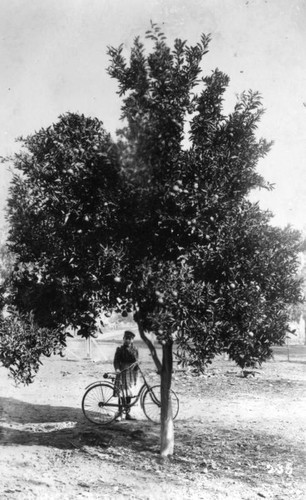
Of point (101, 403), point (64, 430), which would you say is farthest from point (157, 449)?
point (64, 430)

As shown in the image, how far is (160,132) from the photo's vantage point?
22.3 feet

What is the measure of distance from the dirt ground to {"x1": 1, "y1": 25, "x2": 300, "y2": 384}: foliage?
6.23 feet

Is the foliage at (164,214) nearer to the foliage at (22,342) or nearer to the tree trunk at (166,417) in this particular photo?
the foliage at (22,342)

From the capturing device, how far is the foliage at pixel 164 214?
6.71 metres

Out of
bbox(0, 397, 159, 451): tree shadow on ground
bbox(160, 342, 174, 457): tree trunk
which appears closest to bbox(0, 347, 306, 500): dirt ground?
bbox(0, 397, 159, 451): tree shadow on ground

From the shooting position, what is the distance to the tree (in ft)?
22.0

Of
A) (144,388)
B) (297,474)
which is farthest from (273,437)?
(144,388)

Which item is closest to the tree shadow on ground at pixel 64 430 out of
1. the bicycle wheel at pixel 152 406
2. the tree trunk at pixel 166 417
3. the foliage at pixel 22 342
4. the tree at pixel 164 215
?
the bicycle wheel at pixel 152 406

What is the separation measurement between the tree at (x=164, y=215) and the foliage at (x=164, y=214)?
19 millimetres

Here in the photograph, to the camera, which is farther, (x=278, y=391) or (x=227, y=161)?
(x=278, y=391)

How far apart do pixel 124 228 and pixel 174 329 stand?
188 centimetres

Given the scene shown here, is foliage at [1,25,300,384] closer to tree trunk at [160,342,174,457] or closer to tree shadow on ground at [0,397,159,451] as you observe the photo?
tree trunk at [160,342,174,457]

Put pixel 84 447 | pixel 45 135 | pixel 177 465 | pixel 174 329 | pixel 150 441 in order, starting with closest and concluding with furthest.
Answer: pixel 174 329 → pixel 45 135 → pixel 177 465 → pixel 84 447 → pixel 150 441

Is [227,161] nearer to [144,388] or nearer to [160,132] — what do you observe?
[160,132]
